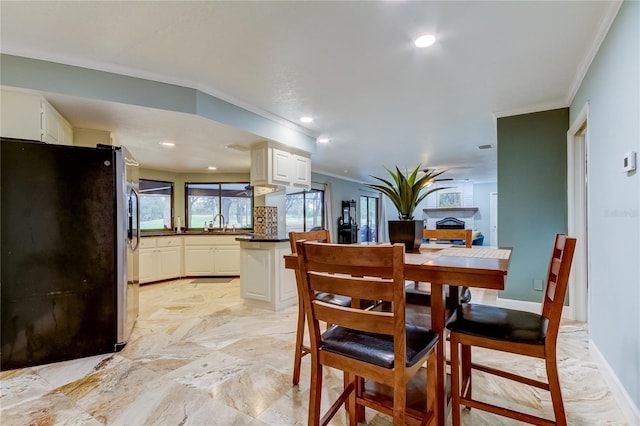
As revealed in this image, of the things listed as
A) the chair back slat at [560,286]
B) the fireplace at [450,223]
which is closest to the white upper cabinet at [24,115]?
the chair back slat at [560,286]

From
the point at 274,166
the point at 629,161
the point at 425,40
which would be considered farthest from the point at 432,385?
the point at 274,166

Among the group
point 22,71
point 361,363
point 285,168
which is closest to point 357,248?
point 361,363

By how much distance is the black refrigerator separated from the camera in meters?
2.23

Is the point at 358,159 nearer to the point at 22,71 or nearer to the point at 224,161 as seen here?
the point at 224,161

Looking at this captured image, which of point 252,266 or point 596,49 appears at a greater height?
point 596,49

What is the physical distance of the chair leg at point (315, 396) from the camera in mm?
1245

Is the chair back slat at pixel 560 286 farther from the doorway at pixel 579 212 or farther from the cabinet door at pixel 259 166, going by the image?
the cabinet door at pixel 259 166

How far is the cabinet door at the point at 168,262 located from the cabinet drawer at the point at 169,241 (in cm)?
7

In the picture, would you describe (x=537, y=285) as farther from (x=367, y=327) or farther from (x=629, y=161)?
(x=367, y=327)

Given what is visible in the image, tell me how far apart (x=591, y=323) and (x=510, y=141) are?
2040 millimetres

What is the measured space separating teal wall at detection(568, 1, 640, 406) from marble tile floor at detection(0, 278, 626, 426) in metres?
0.27

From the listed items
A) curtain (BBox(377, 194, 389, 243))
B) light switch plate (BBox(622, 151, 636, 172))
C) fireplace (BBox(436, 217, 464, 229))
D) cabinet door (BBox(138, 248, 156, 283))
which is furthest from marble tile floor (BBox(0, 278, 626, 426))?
fireplace (BBox(436, 217, 464, 229))

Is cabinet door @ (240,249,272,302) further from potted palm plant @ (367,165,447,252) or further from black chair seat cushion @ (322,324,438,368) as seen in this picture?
black chair seat cushion @ (322,324,438,368)

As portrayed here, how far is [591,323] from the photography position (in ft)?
7.90
